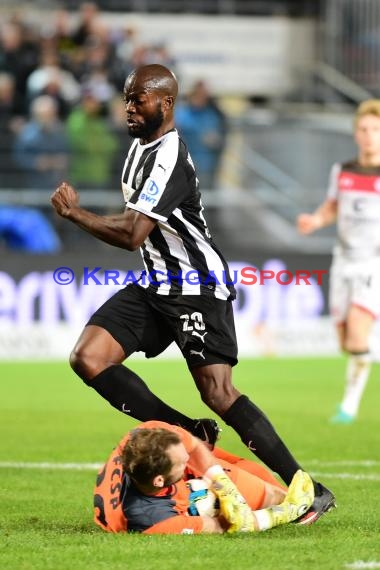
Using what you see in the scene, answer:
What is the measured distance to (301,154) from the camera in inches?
789

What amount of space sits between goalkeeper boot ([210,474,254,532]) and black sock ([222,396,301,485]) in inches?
22.1

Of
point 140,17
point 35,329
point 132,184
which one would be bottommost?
point 35,329

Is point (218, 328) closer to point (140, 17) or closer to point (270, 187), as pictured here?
point (270, 187)

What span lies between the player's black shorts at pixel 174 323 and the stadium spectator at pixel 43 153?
36.6 ft

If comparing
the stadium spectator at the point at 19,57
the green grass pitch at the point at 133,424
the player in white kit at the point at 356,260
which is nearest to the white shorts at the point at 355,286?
the player in white kit at the point at 356,260

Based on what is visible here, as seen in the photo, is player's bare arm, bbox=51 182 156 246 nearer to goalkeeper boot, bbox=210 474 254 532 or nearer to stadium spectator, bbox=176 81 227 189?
goalkeeper boot, bbox=210 474 254 532

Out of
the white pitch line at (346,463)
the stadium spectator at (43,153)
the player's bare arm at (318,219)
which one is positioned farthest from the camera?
the stadium spectator at (43,153)

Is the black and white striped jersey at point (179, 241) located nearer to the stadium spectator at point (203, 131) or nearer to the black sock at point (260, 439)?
the black sock at point (260, 439)

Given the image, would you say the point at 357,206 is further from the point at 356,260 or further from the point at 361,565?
the point at 361,565

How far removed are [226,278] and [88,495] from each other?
5.38 ft

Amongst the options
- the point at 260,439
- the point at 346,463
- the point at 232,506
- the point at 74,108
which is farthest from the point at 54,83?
the point at 232,506

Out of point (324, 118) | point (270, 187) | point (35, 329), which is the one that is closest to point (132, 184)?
point (35, 329)

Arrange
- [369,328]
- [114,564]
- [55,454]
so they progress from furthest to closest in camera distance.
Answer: [369,328]
[55,454]
[114,564]

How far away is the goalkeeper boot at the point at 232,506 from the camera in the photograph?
585 centimetres
